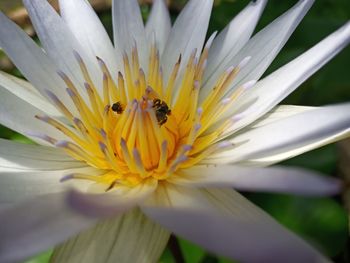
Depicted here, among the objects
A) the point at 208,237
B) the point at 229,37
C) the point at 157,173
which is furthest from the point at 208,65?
the point at 208,237

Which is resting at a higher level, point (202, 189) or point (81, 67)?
point (81, 67)

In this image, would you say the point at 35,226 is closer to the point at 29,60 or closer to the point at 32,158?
the point at 32,158

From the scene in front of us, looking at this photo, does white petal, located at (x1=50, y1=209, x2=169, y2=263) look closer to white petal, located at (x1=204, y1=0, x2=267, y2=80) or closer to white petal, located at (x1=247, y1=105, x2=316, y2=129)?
white petal, located at (x1=247, y1=105, x2=316, y2=129)

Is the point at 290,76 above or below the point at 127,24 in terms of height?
below

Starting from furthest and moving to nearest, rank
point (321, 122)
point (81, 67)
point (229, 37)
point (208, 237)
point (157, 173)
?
point (229, 37) < point (81, 67) < point (157, 173) < point (321, 122) < point (208, 237)

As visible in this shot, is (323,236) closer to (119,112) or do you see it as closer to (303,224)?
(303,224)

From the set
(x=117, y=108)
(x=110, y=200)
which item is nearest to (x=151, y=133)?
(x=117, y=108)

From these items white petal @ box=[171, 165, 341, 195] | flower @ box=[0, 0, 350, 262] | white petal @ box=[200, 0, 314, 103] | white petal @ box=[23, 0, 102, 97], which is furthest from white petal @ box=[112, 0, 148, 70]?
white petal @ box=[171, 165, 341, 195]
